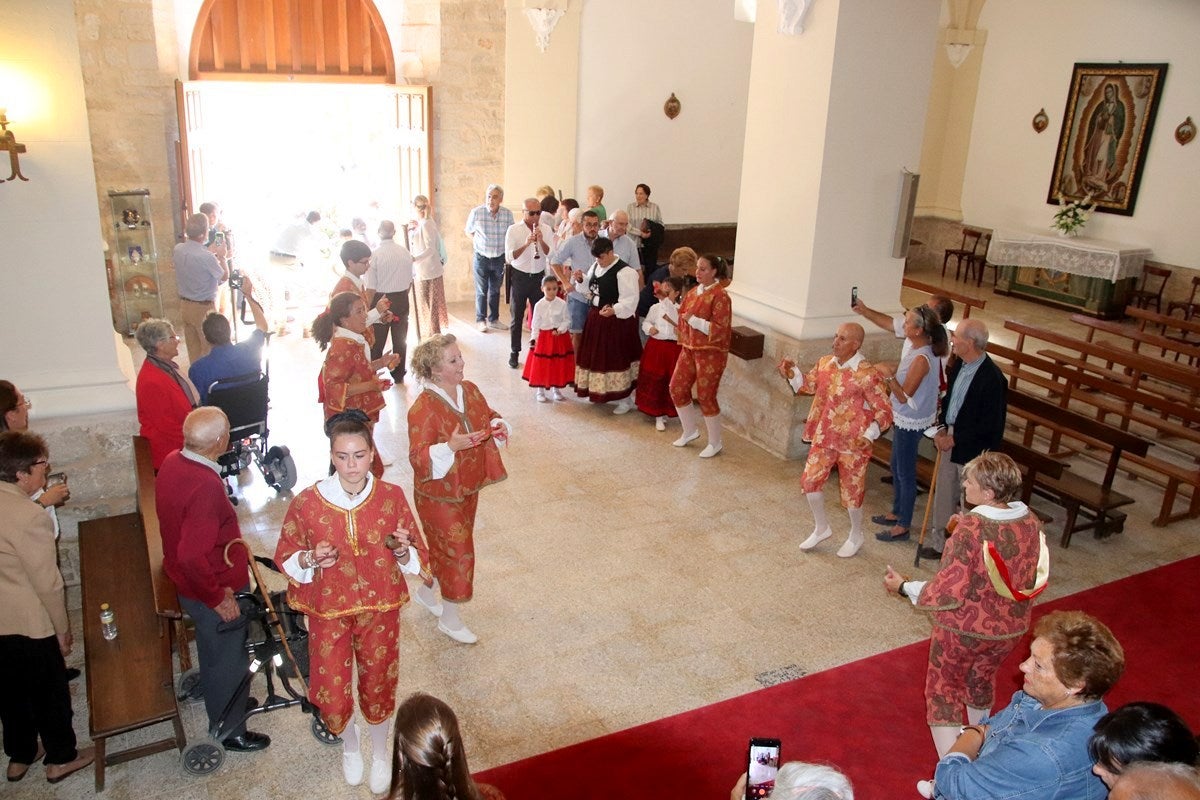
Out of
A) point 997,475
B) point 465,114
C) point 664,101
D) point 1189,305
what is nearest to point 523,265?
point 465,114

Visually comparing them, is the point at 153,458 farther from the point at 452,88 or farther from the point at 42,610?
the point at 452,88

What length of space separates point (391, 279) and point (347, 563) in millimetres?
5105

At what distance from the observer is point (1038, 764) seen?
2.52 meters

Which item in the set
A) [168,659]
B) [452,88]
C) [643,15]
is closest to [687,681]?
[168,659]

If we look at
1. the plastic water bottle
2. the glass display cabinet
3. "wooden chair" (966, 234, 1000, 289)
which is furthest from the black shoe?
"wooden chair" (966, 234, 1000, 289)

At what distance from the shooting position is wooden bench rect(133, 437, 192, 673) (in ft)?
12.4

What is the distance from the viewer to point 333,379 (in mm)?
5457

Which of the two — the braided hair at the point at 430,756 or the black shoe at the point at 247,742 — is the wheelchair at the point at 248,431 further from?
the braided hair at the point at 430,756

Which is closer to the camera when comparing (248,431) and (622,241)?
(248,431)

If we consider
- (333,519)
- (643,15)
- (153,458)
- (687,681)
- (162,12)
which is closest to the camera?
(333,519)

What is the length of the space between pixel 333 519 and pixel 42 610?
1176mm

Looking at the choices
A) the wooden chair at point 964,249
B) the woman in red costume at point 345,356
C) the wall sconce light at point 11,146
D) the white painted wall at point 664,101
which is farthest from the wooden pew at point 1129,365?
the wall sconce light at point 11,146

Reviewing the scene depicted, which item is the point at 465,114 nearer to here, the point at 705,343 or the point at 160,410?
the point at 705,343

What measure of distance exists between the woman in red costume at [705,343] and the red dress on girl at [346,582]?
145 inches
